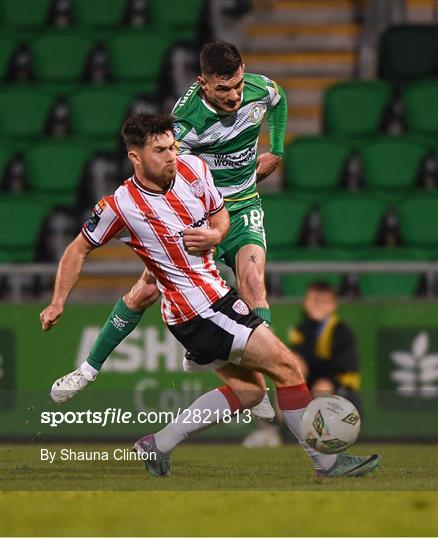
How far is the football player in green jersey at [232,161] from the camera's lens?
9062mm

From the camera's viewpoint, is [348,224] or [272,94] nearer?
[272,94]

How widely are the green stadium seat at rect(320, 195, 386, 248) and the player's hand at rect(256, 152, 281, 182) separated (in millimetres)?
3629

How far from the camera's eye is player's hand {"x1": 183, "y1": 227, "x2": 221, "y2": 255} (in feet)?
27.2

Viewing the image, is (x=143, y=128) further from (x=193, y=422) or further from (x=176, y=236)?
(x=193, y=422)

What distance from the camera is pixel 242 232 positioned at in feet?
30.6

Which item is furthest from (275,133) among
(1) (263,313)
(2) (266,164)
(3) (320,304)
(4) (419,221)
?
(4) (419,221)

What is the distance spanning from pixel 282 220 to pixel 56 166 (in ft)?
7.12

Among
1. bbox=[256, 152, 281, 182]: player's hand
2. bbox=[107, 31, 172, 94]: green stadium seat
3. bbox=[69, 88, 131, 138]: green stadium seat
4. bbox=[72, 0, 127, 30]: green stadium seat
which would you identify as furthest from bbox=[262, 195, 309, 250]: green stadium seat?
bbox=[72, 0, 127, 30]: green stadium seat

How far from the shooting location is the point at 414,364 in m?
12.0

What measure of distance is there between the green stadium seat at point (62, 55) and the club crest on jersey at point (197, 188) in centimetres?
704

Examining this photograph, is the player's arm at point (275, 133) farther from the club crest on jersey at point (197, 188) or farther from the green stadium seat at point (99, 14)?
the green stadium seat at point (99, 14)

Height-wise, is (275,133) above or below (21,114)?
above

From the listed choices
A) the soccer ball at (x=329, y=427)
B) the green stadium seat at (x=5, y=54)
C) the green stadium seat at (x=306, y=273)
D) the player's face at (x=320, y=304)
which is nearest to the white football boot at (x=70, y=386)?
the soccer ball at (x=329, y=427)

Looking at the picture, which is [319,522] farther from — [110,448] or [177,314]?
[110,448]
